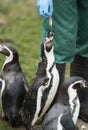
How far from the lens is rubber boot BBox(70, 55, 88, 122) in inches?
208

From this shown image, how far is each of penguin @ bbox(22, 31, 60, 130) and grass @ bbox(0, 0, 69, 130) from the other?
1.70 metres

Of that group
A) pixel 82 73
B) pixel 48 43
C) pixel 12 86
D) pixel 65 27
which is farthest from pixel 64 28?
pixel 82 73

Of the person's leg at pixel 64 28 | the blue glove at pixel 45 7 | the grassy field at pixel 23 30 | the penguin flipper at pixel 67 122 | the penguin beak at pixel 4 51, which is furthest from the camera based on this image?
the grassy field at pixel 23 30

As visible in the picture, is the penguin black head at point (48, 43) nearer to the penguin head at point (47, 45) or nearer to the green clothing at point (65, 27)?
the penguin head at point (47, 45)

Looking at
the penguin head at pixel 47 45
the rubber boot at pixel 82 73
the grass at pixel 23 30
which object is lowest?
the grass at pixel 23 30

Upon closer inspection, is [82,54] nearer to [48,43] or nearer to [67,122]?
[48,43]

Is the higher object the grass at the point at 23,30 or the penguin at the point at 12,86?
the penguin at the point at 12,86

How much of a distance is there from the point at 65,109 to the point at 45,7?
2.78 ft

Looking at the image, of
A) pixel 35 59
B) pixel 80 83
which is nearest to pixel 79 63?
pixel 80 83

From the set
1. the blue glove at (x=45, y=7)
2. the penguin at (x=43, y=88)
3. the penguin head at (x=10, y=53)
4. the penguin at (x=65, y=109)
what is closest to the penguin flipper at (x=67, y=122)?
Answer: the penguin at (x=65, y=109)

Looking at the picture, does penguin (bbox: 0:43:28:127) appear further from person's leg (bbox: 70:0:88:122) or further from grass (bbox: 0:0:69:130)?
grass (bbox: 0:0:69:130)

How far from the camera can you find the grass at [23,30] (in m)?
7.74

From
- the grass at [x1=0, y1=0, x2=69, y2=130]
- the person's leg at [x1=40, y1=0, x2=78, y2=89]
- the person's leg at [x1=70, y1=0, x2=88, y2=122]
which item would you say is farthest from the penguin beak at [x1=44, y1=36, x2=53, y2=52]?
the grass at [x1=0, y1=0, x2=69, y2=130]

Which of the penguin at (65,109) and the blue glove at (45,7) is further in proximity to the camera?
the blue glove at (45,7)
